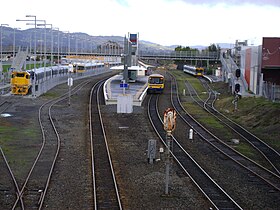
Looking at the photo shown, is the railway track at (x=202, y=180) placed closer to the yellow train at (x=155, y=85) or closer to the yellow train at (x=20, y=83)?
the yellow train at (x=20, y=83)

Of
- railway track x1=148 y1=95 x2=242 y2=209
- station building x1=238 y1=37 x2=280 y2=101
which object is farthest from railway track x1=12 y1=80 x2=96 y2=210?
station building x1=238 y1=37 x2=280 y2=101

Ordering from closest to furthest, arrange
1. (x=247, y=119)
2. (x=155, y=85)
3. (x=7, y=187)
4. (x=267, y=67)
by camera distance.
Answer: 1. (x=7, y=187)
2. (x=247, y=119)
3. (x=267, y=67)
4. (x=155, y=85)

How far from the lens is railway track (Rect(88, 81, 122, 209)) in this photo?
522 inches

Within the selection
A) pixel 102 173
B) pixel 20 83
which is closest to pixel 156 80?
pixel 20 83

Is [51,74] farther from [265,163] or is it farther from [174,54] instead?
[174,54]

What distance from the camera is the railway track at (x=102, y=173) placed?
13.3 metres

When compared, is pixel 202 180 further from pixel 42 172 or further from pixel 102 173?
pixel 42 172

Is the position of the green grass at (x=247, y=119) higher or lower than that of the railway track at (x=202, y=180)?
higher

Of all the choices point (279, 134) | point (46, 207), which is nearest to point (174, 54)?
point (279, 134)

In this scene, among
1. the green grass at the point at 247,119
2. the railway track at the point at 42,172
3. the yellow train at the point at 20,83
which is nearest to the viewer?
the railway track at the point at 42,172

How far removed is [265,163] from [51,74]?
44.4m

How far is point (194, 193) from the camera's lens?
14555 millimetres

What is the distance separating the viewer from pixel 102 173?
54.2 ft

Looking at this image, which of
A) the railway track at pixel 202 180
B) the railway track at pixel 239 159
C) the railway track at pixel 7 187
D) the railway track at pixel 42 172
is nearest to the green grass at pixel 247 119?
the railway track at pixel 239 159
